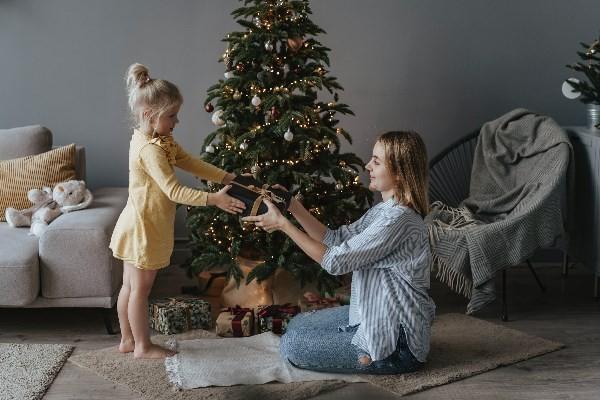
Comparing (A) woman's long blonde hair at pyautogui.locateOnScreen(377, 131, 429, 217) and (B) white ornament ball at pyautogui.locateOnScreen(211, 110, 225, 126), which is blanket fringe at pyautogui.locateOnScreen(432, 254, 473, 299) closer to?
(A) woman's long blonde hair at pyautogui.locateOnScreen(377, 131, 429, 217)

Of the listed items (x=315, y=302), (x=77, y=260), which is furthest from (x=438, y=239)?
(x=77, y=260)

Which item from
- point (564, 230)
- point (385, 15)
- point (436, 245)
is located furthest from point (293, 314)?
point (385, 15)

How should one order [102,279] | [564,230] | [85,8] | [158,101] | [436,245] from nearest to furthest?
1. [158,101]
2. [102,279]
3. [436,245]
4. [564,230]
5. [85,8]

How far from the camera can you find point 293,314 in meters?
3.56

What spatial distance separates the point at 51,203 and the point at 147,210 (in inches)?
33.7

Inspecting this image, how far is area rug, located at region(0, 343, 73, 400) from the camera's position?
9.59 feet

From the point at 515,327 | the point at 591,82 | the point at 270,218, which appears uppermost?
the point at 591,82

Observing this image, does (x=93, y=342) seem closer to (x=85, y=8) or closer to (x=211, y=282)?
(x=211, y=282)

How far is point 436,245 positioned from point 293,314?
2.42 feet

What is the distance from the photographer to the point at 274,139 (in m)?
3.74

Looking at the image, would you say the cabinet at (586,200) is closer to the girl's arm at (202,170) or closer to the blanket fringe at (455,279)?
the blanket fringe at (455,279)

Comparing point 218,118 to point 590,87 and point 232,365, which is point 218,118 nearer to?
point 232,365

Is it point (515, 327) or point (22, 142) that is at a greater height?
point (22, 142)

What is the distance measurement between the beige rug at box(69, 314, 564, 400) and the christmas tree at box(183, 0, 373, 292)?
483 millimetres
